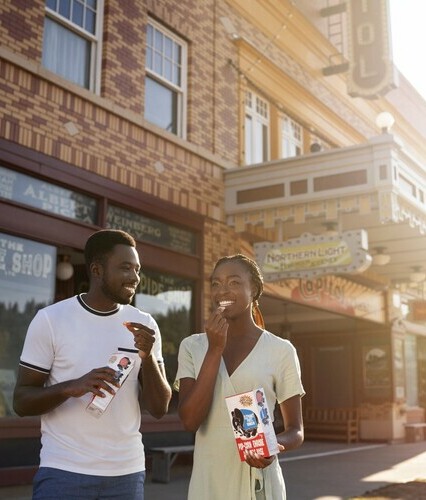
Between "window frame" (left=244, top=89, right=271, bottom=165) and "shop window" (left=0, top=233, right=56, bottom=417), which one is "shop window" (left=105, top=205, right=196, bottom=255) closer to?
"shop window" (left=0, top=233, right=56, bottom=417)

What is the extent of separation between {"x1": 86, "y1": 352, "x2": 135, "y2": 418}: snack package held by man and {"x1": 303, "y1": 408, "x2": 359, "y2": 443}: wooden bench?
52.5 ft

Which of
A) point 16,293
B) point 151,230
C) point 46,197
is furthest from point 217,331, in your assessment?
point 151,230

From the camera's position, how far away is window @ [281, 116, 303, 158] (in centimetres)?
1472

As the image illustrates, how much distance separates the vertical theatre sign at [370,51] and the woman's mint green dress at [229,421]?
11379mm

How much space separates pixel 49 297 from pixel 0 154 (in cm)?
190

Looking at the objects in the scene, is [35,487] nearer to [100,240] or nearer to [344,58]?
[100,240]

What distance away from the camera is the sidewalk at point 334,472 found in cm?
855

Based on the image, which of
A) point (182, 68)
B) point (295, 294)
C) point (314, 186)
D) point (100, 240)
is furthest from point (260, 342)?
point (295, 294)

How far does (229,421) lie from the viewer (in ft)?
8.73

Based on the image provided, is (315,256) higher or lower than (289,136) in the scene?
lower

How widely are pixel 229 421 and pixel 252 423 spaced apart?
26 cm

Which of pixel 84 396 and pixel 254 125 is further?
pixel 254 125

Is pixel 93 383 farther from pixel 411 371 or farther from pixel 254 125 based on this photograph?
pixel 411 371

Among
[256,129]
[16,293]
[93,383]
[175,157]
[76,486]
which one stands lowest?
[76,486]
